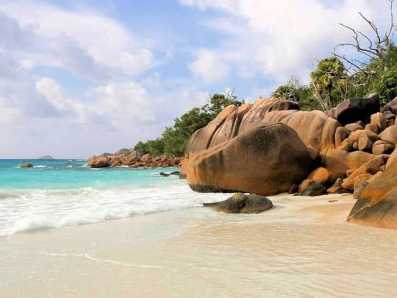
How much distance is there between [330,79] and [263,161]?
21200mm

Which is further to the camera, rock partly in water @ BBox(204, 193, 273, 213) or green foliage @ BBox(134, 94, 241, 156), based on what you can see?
green foliage @ BBox(134, 94, 241, 156)

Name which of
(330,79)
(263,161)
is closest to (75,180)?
(263,161)

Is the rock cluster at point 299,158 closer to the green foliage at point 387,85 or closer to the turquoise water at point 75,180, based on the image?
the turquoise water at point 75,180

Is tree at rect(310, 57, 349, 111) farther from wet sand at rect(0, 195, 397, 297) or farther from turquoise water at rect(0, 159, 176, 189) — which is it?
wet sand at rect(0, 195, 397, 297)

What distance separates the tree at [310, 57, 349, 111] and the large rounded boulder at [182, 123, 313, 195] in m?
18.8

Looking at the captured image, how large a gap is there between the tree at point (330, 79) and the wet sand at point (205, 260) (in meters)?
25.7

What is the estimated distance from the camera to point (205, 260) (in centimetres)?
514

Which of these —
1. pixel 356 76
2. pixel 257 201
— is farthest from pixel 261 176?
pixel 356 76

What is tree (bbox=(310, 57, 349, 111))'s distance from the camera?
32344 mm

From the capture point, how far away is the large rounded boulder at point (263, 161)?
14.0 m

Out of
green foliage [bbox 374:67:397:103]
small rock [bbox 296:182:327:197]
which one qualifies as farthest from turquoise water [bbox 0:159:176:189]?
green foliage [bbox 374:67:397:103]

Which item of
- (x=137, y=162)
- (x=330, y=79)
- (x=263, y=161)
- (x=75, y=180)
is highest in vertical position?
(x=330, y=79)

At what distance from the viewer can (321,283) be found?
4.08 meters

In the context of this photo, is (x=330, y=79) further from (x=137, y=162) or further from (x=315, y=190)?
(x=137, y=162)
